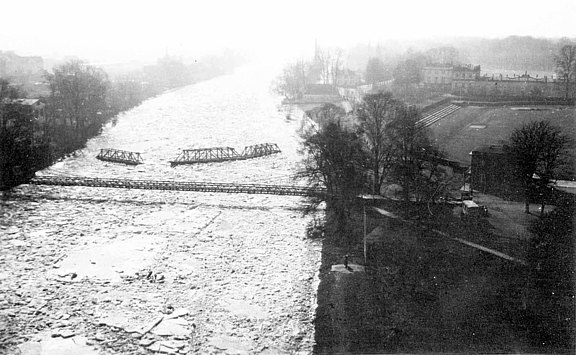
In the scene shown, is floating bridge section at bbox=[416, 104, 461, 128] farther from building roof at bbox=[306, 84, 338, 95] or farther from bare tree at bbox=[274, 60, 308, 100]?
bare tree at bbox=[274, 60, 308, 100]

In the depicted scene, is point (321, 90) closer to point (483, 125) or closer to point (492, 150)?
point (483, 125)

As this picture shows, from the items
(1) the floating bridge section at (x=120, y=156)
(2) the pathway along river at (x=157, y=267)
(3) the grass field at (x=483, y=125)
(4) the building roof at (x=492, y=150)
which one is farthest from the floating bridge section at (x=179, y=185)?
(3) the grass field at (x=483, y=125)

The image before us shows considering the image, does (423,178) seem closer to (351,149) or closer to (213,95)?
(351,149)

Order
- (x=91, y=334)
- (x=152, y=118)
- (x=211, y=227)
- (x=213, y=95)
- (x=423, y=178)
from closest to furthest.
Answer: (x=91, y=334) → (x=211, y=227) → (x=423, y=178) → (x=152, y=118) → (x=213, y=95)

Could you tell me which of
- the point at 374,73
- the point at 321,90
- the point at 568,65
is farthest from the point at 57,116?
the point at 568,65

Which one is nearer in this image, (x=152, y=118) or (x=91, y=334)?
(x=91, y=334)

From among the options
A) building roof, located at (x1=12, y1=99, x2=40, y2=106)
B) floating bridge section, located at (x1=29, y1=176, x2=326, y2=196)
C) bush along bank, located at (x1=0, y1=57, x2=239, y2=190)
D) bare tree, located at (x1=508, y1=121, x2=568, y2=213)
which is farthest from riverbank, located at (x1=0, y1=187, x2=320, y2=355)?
building roof, located at (x1=12, y1=99, x2=40, y2=106)

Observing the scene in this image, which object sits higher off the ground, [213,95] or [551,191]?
[213,95]

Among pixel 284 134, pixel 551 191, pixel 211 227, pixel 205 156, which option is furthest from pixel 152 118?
pixel 551 191
